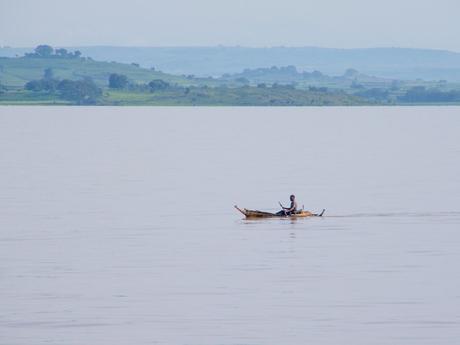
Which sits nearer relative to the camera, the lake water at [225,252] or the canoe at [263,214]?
the lake water at [225,252]

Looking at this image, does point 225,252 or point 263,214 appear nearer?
point 225,252

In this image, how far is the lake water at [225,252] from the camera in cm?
3491

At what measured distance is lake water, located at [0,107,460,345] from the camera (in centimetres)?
3491

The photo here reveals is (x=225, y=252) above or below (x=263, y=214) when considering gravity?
below

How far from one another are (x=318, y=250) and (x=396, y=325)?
558 inches

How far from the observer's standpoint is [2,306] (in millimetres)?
37406

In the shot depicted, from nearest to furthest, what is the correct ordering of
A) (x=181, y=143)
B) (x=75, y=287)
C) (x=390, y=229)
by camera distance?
1. (x=75, y=287)
2. (x=390, y=229)
3. (x=181, y=143)

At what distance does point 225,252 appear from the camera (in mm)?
48375

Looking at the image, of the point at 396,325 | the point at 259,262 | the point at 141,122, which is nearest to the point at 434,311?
the point at 396,325

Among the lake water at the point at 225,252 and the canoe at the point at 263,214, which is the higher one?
the canoe at the point at 263,214

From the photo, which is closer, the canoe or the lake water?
the lake water

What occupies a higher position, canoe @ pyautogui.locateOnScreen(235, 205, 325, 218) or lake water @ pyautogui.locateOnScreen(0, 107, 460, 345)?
canoe @ pyautogui.locateOnScreen(235, 205, 325, 218)

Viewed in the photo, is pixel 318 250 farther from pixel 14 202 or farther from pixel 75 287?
pixel 14 202

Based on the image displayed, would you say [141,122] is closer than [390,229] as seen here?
No
